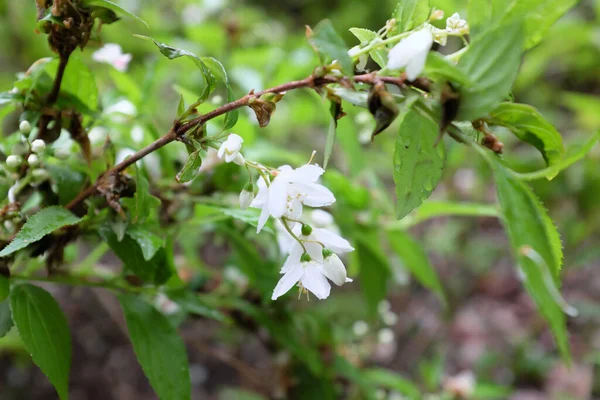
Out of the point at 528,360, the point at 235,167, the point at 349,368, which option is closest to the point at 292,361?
the point at 349,368

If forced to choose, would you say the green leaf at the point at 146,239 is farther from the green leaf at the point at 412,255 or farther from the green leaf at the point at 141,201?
the green leaf at the point at 412,255

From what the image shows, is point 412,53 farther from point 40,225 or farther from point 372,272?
point 372,272

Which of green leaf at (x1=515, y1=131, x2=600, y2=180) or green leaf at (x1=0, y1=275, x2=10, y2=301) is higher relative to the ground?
green leaf at (x1=515, y1=131, x2=600, y2=180)

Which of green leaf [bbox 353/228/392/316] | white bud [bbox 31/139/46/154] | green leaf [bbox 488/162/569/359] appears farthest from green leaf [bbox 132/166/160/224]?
green leaf [bbox 353/228/392/316]

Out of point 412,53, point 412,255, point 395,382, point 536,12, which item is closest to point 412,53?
point 412,53

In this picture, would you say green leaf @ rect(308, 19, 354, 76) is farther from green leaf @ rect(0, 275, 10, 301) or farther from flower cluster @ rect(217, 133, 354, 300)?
green leaf @ rect(0, 275, 10, 301)

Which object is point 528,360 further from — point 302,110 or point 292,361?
point 302,110
